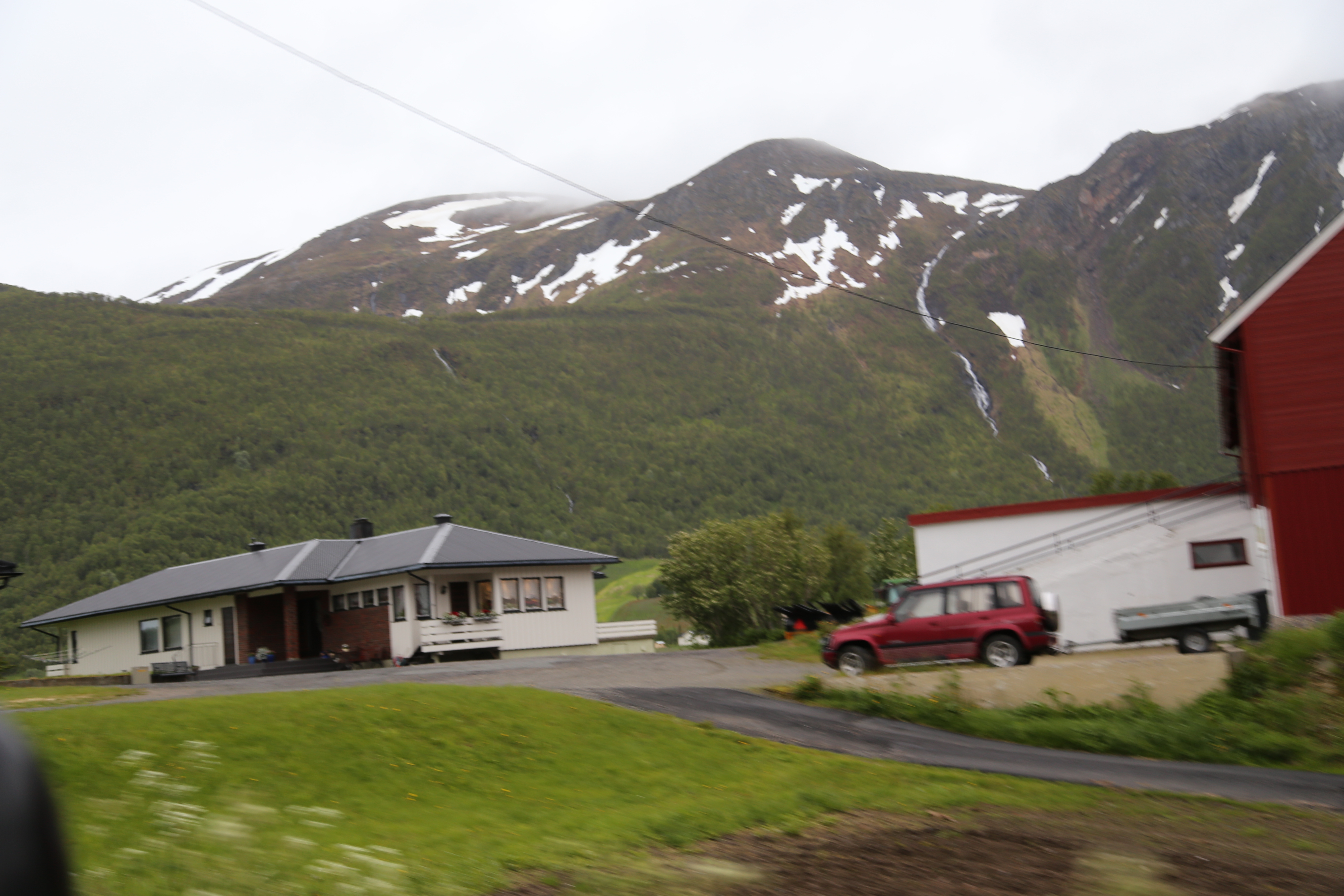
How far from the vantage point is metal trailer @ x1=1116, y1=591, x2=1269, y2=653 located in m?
19.8

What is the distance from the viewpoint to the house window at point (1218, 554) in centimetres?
2450

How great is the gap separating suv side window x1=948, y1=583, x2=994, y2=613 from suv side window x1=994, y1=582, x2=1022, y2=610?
73 mm

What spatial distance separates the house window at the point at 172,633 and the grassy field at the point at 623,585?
190ft

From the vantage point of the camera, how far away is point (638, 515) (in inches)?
4968

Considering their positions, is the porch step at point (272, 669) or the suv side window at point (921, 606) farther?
the porch step at point (272, 669)

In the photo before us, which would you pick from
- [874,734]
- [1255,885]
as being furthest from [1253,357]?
[1255,885]

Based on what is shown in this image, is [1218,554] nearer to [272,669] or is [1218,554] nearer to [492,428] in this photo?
[272,669]

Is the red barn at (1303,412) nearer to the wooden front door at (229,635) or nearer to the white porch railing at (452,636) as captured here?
the white porch railing at (452,636)

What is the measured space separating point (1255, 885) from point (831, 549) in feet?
214

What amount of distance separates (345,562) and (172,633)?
7.88m

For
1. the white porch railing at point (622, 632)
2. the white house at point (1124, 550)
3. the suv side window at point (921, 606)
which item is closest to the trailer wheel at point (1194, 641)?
the white house at point (1124, 550)

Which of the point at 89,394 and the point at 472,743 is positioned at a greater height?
the point at 89,394

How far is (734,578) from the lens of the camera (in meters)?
51.0

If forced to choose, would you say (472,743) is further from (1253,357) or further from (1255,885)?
(1253,357)
